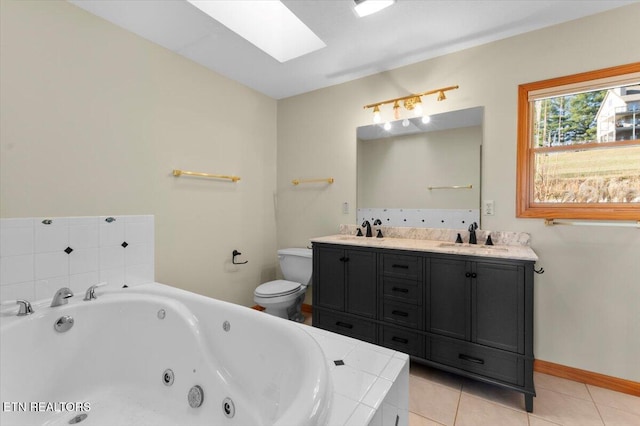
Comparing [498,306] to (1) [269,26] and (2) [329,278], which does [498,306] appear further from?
A: (1) [269,26]


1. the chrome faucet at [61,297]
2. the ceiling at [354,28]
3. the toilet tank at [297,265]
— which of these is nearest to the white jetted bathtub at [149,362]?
the chrome faucet at [61,297]

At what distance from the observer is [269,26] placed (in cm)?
221

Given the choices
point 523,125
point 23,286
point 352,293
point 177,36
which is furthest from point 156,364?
point 523,125

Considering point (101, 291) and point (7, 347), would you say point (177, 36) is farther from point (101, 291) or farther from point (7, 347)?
point (7, 347)

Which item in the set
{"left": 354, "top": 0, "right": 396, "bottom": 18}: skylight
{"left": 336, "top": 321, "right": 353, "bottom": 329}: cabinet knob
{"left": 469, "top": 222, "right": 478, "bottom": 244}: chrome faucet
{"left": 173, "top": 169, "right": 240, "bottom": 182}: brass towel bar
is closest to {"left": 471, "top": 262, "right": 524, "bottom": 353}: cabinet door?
{"left": 469, "top": 222, "right": 478, "bottom": 244}: chrome faucet

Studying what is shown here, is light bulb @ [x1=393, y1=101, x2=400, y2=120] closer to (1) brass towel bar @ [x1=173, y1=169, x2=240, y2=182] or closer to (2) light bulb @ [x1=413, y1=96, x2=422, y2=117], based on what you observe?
(2) light bulb @ [x1=413, y1=96, x2=422, y2=117]

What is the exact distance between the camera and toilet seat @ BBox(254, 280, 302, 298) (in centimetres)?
236

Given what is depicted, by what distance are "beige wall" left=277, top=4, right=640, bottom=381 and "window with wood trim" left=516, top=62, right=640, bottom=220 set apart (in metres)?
0.07

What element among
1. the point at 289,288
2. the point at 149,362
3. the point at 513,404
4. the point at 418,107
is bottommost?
the point at 513,404

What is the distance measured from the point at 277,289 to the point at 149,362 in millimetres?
1134

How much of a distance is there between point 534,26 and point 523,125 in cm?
66

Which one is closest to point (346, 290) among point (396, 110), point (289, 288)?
point (289, 288)

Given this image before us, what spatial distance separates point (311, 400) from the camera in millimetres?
744

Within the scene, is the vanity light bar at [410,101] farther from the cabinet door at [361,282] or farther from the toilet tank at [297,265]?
the toilet tank at [297,265]
